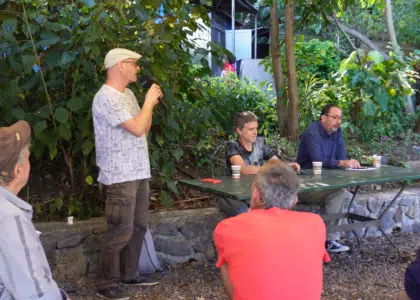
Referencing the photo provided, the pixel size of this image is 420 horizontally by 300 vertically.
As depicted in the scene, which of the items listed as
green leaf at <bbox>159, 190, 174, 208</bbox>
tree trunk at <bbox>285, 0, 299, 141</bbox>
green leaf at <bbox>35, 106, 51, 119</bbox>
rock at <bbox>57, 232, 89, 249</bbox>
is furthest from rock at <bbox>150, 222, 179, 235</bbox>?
tree trunk at <bbox>285, 0, 299, 141</bbox>

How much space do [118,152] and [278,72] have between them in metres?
3.82

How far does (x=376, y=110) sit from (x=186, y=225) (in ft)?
12.3

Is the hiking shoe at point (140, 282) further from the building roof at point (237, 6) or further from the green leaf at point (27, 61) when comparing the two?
the building roof at point (237, 6)

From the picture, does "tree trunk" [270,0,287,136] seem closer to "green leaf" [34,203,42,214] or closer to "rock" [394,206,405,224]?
"rock" [394,206,405,224]

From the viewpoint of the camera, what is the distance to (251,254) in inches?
84.0

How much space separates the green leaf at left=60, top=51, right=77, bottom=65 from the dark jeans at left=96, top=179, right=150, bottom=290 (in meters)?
1.10

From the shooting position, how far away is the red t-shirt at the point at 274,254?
2.10 meters

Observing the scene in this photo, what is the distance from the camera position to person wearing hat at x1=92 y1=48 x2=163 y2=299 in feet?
11.4

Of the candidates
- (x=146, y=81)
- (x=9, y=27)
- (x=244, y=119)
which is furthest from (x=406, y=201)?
(x=9, y=27)

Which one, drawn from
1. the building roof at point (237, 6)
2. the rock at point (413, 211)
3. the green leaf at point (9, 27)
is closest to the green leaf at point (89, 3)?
the green leaf at point (9, 27)

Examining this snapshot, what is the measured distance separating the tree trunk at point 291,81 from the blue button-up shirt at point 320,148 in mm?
1751

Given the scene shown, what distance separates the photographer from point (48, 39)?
409 centimetres

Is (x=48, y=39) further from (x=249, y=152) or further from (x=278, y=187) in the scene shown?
(x=278, y=187)

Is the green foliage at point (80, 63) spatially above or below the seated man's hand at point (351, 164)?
above
